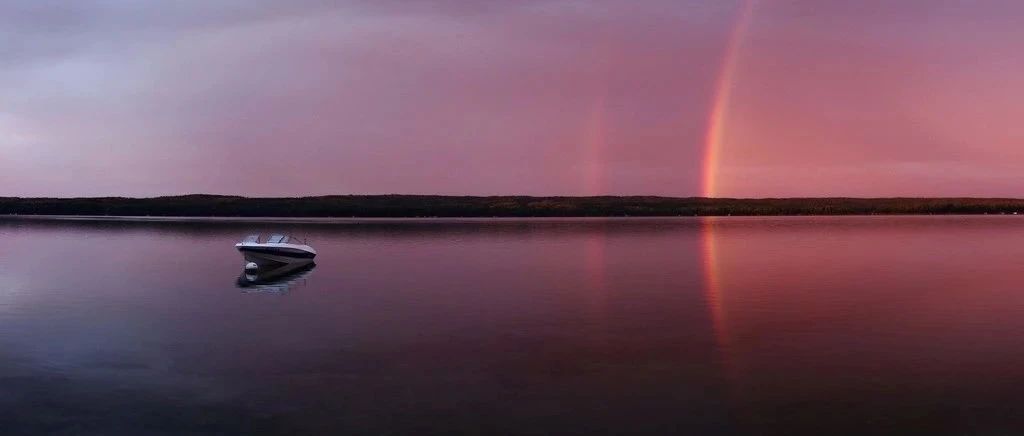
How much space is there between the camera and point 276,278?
3728cm

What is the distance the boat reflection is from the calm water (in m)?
0.42

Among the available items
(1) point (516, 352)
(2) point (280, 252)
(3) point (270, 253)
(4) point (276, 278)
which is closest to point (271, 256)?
(3) point (270, 253)

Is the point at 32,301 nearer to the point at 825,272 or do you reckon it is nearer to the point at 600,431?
the point at 600,431

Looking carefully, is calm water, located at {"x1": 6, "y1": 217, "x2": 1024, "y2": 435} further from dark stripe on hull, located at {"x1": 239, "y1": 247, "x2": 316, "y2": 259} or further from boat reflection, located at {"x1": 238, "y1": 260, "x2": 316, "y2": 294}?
dark stripe on hull, located at {"x1": 239, "y1": 247, "x2": 316, "y2": 259}

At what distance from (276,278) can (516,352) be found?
71.4 ft

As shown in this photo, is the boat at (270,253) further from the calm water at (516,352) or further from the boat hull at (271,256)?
the calm water at (516,352)

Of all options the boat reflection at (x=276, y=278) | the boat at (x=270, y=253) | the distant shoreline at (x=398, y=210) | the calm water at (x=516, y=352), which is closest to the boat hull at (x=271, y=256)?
the boat at (x=270, y=253)

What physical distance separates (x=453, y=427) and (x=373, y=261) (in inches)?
1345

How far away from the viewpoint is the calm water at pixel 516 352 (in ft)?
42.7

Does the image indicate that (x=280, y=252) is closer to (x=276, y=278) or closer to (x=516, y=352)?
(x=276, y=278)

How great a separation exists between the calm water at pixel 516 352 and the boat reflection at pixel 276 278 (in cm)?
42

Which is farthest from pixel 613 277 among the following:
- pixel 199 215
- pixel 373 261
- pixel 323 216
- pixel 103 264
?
pixel 199 215

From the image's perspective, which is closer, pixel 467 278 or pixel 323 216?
pixel 467 278

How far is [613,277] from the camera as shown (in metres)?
36.3
